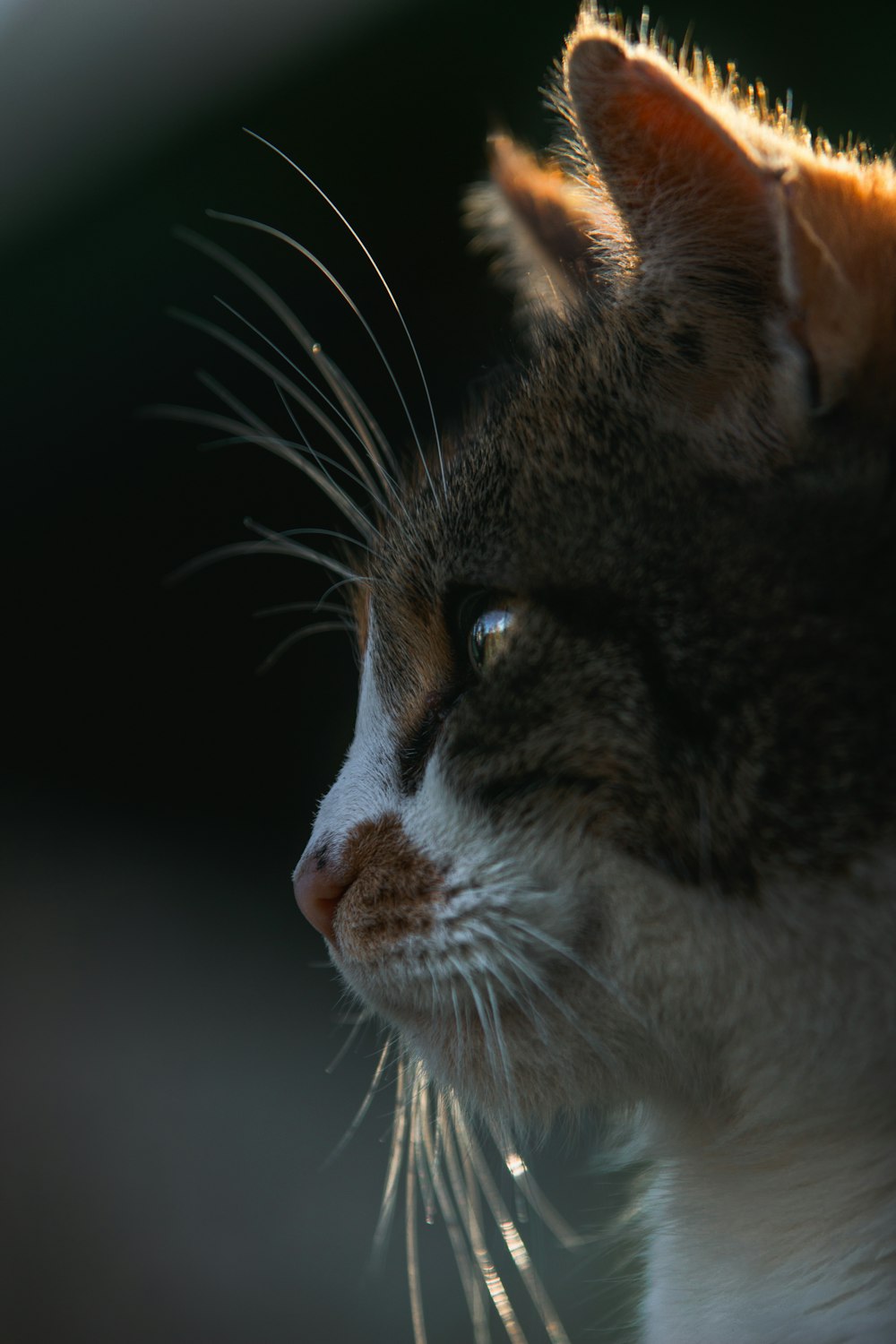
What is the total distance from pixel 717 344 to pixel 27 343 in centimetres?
108

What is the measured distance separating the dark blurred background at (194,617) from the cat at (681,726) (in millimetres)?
477

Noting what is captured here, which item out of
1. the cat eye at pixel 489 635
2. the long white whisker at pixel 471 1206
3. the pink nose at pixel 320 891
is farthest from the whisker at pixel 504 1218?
the cat eye at pixel 489 635

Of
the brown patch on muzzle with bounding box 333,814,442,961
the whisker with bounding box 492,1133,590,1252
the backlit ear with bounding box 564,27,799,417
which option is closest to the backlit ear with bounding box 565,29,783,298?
the backlit ear with bounding box 564,27,799,417

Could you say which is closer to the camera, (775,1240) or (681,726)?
(681,726)

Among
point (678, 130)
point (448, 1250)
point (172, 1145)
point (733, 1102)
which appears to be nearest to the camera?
point (678, 130)

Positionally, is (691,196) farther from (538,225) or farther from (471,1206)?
(471,1206)

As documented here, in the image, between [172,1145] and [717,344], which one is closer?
[717,344]

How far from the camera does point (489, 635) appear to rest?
24.0 inches

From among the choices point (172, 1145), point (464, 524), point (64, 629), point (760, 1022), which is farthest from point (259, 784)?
point (760, 1022)

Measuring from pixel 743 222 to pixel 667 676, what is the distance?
0.20 m

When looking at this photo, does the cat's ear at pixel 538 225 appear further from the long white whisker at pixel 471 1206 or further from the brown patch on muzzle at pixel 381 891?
the long white whisker at pixel 471 1206

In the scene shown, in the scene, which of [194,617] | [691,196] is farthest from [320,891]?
[194,617]

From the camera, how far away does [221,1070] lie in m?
1.43

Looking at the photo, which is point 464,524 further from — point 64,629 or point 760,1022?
point 64,629
